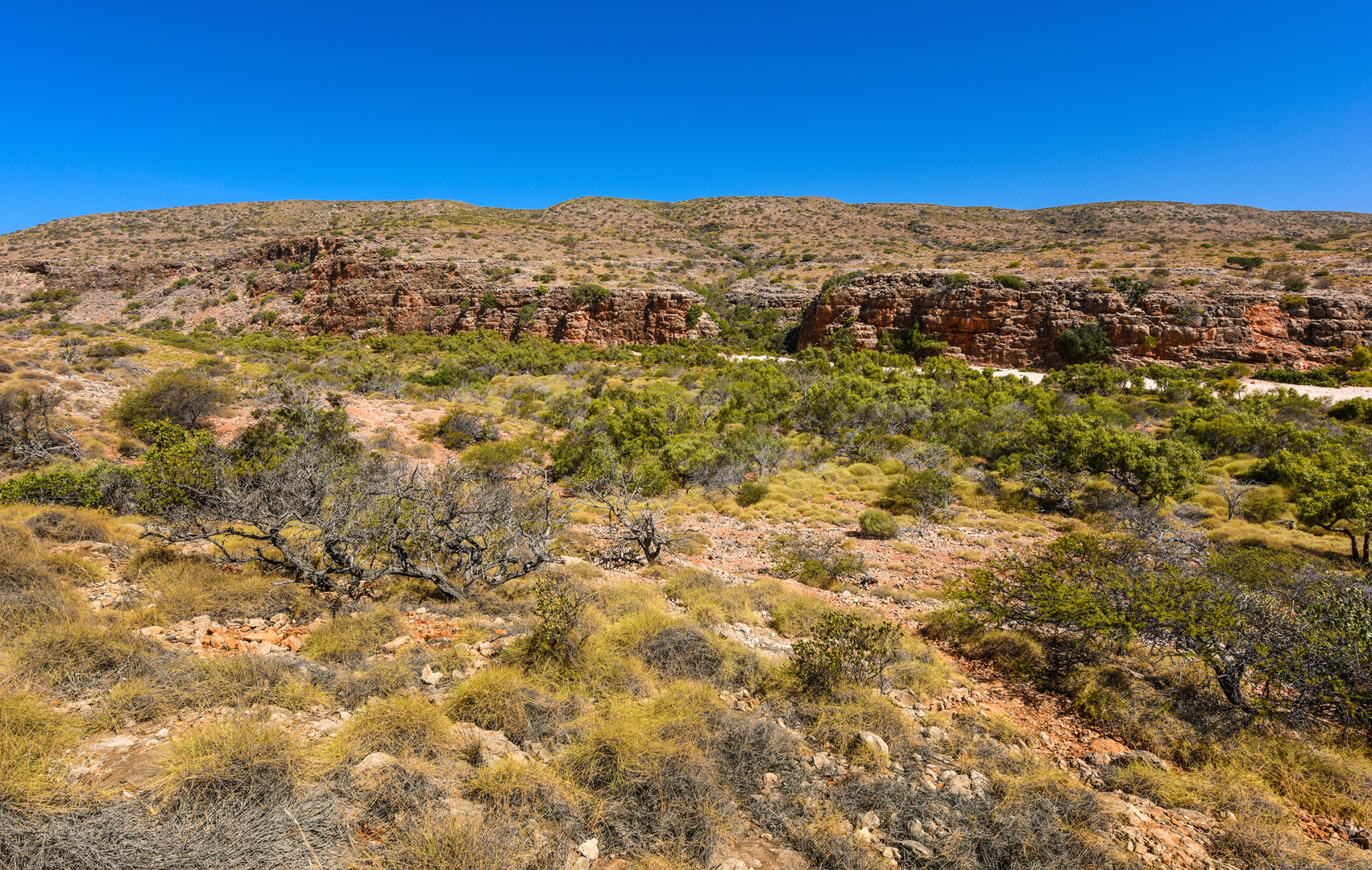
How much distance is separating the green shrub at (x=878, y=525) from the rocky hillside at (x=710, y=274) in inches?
1001

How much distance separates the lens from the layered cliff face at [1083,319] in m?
26.1

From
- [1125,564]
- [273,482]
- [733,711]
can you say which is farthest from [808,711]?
[273,482]

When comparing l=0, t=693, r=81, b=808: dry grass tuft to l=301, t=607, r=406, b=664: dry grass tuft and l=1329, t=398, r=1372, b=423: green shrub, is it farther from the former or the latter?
l=1329, t=398, r=1372, b=423: green shrub

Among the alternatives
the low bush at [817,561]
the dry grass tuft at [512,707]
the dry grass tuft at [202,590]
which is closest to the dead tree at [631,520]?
the low bush at [817,561]

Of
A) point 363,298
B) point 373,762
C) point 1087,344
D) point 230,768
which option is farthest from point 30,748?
point 363,298

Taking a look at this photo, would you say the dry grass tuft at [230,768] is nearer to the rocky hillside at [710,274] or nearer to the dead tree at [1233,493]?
the dead tree at [1233,493]

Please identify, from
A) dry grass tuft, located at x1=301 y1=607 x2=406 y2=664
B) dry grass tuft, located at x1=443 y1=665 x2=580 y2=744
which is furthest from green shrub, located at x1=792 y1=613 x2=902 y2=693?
dry grass tuft, located at x1=301 y1=607 x2=406 y2=664

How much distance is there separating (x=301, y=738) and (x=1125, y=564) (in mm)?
8322

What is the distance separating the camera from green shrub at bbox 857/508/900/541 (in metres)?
10.5

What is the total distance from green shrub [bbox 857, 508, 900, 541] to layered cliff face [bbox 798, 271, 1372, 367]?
81.3 ft

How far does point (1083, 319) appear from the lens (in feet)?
96.3

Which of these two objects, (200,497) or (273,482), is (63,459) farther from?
(273,482)

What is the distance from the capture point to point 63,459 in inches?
408

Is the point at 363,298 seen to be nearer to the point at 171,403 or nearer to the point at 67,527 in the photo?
the point at 171,403
